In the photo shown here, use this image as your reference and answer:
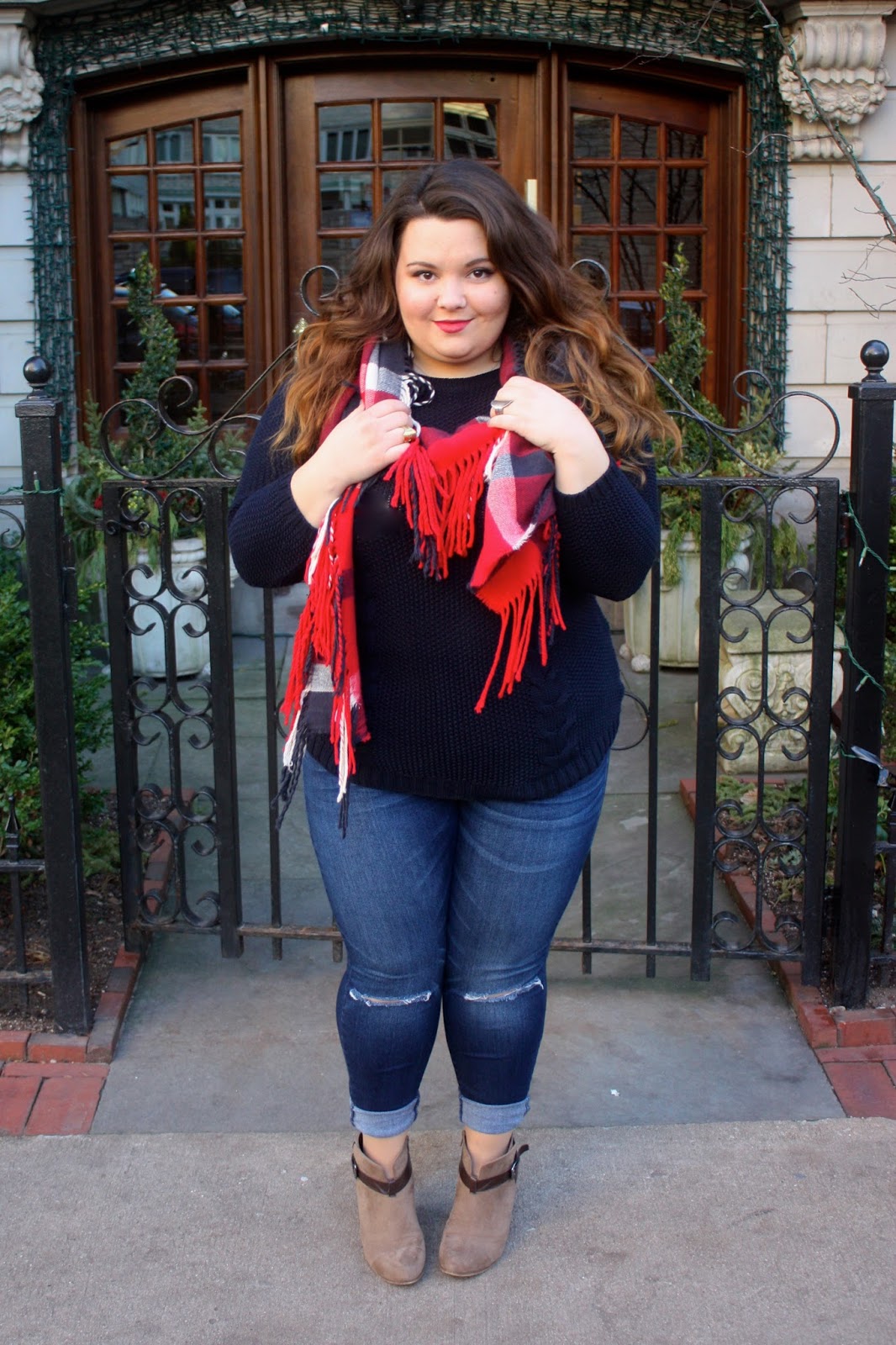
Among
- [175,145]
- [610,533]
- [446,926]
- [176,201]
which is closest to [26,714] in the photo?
[446,926]

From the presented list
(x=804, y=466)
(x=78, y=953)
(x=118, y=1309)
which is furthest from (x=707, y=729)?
(x=804, y=466)

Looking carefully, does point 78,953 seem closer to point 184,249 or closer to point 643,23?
point 184,249

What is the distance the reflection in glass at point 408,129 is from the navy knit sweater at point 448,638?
507 cm

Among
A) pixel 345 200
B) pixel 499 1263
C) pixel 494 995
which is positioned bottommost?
pixel 499 1263

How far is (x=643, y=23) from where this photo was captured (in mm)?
6684

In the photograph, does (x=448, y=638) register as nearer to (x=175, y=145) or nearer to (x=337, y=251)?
(x=337, y=251)

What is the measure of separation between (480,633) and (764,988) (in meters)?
1.82

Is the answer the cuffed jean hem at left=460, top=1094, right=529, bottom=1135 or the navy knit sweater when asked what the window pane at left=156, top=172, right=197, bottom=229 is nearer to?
the navy knit sweater

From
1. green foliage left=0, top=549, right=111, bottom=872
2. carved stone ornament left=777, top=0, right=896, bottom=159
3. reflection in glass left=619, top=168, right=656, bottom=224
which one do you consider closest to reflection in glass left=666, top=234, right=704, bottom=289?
reflection in glass left=619, top=168, right=656, bottom=224

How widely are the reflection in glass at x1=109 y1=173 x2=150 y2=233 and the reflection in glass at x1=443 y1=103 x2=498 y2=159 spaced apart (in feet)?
4.99

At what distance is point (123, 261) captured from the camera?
728 centimetres

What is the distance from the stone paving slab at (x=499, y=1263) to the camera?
2518 mm

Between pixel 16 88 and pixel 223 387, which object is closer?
pixel 16 88

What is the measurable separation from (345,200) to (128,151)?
3.64 feet
